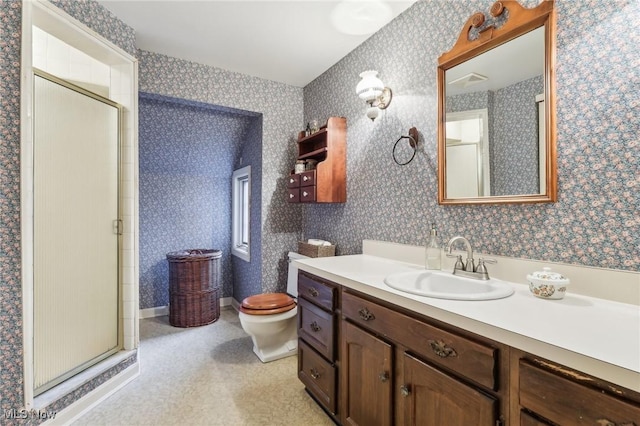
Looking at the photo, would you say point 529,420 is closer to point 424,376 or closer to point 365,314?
point 424,376

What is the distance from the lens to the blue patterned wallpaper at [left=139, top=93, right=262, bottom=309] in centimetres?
322

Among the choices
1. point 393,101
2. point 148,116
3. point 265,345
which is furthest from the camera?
point 148,116

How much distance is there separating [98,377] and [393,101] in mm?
2686

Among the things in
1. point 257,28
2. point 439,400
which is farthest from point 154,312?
point 439,400

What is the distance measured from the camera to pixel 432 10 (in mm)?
1808

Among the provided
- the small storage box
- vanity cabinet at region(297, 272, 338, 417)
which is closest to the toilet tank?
the small storage box

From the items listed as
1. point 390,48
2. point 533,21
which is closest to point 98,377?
point 390,48

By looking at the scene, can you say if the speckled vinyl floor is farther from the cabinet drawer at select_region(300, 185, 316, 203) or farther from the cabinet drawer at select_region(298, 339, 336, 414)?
the cabinet drawer at select_region(300, 185, 316, 203)

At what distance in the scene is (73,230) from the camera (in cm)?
193

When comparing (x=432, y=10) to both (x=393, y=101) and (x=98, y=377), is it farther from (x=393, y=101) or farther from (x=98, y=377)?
(x=98, y=377)

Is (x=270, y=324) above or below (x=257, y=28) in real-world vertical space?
below

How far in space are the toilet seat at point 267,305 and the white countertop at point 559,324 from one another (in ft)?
4.04

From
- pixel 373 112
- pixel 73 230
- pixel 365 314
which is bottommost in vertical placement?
pixel 365 314

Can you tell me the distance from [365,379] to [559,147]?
133 cm
